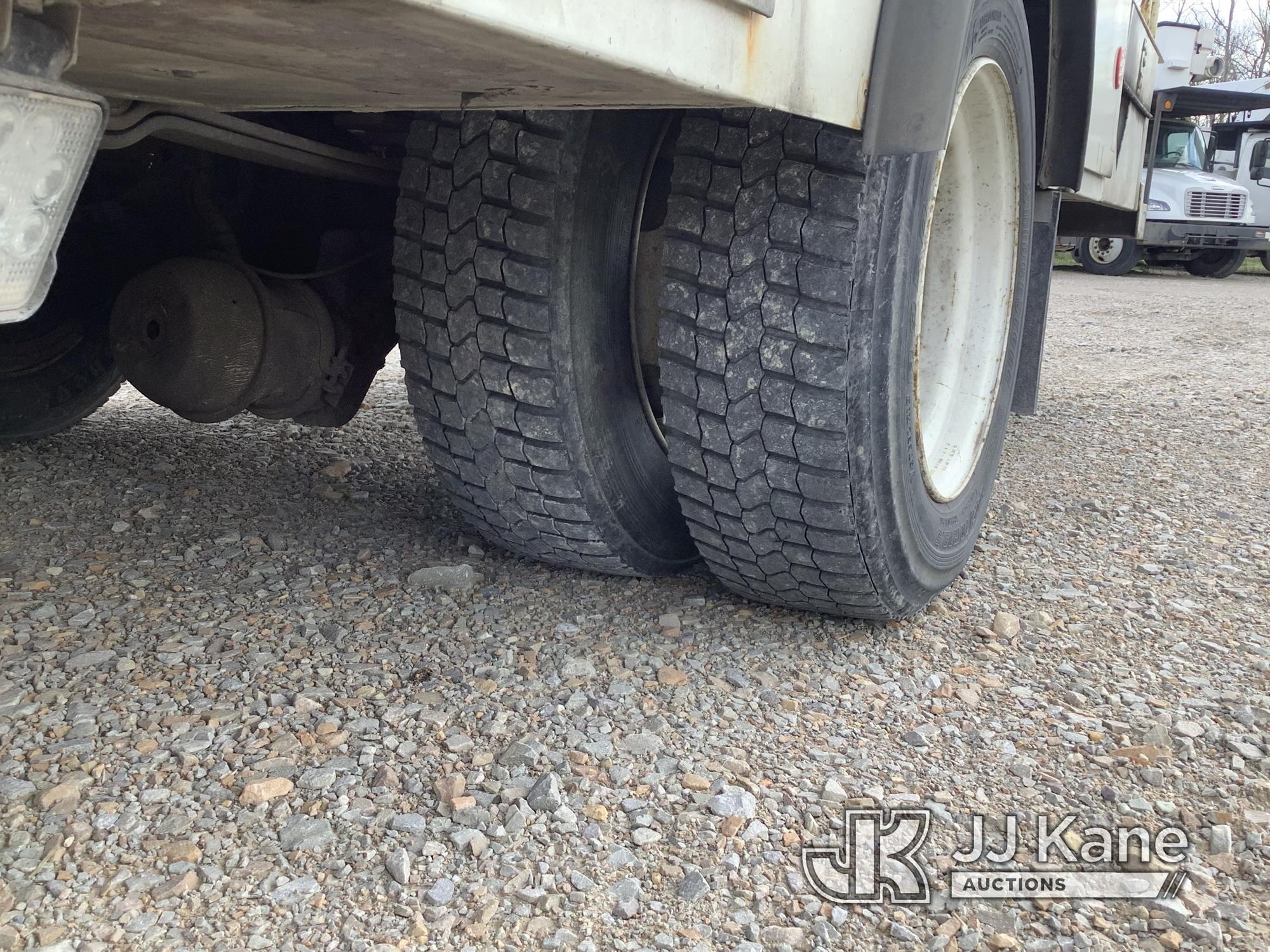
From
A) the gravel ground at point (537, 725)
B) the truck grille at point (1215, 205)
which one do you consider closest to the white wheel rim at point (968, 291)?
the gravel ground at point (537, 725)

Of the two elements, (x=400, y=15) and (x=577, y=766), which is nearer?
(x=400, y=15)

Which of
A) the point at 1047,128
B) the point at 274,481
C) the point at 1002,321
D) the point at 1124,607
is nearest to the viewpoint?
the point at 1124,607

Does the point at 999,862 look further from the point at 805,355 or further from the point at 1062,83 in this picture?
the point at 1062,83

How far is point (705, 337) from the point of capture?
1.74 meters

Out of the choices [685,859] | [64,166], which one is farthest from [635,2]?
[685,859]

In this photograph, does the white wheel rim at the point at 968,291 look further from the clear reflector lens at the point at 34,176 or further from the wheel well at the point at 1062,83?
the clear reflector lens at the point at 34,176

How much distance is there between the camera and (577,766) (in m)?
1.54

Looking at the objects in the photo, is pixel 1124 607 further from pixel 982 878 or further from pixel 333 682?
pixel 333 682

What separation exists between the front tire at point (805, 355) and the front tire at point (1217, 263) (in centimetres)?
1413

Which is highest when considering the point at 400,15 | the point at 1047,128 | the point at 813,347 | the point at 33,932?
the point at 1047,128

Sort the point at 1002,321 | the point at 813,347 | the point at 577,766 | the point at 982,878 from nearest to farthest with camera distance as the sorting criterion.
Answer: the point at 982,878 → the point at 577,766 → the point at 813,347 → the point at 1002,321

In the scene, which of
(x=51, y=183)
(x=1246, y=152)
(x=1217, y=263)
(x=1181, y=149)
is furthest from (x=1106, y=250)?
(x=51, y=183)

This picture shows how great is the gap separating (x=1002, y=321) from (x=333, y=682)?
1.62m

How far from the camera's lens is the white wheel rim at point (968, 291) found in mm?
2174
